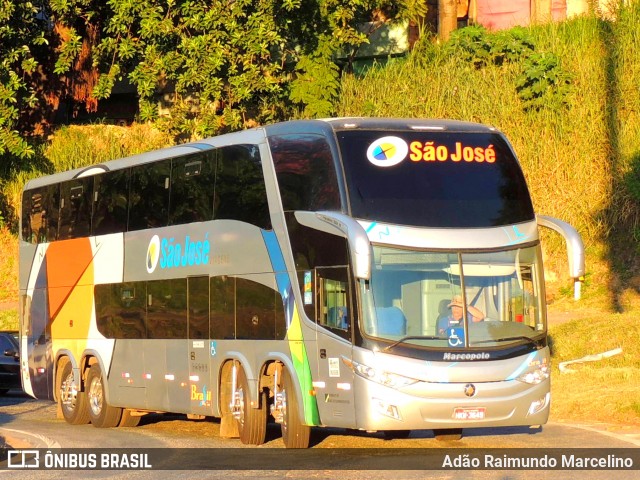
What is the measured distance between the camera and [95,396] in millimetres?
21828

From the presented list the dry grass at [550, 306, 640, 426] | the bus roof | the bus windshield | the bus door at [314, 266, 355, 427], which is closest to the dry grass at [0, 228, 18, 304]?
the dry grass at [550, 306, 640, 426]

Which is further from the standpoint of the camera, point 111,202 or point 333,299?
point 111,202

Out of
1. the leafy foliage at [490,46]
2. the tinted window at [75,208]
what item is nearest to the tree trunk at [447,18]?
the leafy foliage at [490,46]

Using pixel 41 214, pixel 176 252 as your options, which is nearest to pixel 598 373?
pixel 176 252

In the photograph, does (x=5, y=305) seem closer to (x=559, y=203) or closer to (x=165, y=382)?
(x=559, y=203)

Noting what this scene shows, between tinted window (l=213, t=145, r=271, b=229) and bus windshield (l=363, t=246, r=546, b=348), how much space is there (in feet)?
7.81

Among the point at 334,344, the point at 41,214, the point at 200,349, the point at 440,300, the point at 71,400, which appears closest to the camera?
the point at 440,300

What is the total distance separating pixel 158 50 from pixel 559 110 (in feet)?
35.1

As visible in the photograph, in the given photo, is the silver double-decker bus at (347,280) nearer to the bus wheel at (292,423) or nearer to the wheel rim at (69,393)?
the bus wheel at (292,423)

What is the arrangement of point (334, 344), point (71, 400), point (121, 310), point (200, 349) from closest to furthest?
point (334, 344), point (200, 349), point (121, 310), point (71, 400)

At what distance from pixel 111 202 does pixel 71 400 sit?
142 inches

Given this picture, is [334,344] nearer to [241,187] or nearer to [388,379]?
[388,379]

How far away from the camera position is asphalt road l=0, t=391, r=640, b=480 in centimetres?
1370

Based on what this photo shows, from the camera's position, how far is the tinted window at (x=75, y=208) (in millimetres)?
22359
